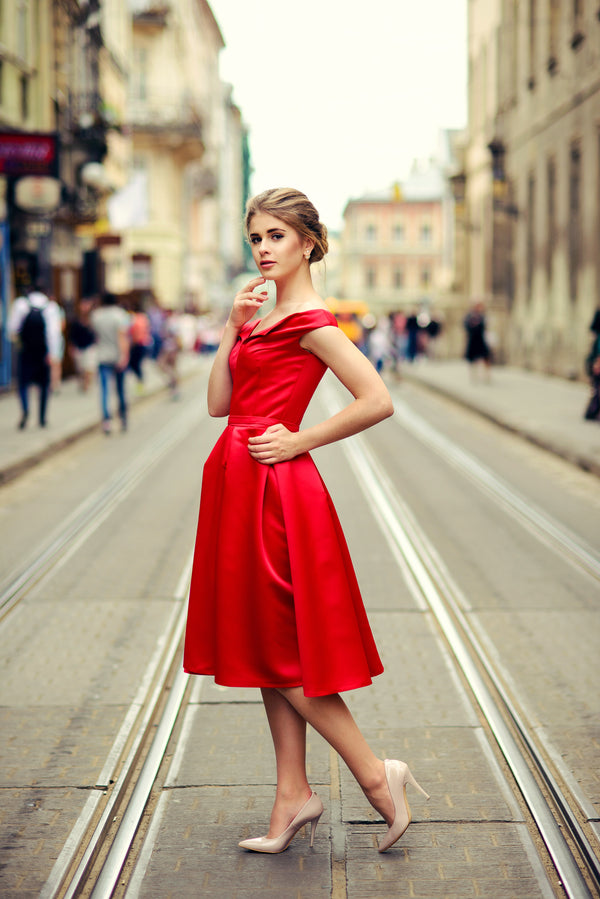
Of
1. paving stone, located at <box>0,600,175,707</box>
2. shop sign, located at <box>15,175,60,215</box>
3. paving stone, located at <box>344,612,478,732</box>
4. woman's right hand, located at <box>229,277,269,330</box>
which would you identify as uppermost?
shop sign, located at <box>15,175,60,215</box>

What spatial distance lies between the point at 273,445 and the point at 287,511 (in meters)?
0.18

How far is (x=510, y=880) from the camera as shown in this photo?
3359 mm

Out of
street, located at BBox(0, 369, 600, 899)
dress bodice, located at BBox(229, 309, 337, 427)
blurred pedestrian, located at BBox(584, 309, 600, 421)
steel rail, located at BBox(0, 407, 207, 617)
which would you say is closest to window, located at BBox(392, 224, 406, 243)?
blurred pedestrian, located at BBox(584, 309, 600, 421)

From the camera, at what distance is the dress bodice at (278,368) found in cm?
336

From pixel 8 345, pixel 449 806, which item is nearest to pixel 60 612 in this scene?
pixel 449 806

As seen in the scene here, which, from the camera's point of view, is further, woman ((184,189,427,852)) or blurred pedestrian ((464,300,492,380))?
blurred pedestrian ((464,300,492,380))

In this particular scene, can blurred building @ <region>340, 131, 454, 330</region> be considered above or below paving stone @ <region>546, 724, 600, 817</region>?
above

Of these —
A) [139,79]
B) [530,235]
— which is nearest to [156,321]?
[530,235]

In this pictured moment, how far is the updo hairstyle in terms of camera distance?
11.0 feet

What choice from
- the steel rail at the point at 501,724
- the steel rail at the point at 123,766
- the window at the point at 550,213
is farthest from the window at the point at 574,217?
the steel rail at the point at 123,766

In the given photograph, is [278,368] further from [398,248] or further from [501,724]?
[398,248]

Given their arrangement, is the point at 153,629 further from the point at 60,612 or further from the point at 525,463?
the point at 525,463

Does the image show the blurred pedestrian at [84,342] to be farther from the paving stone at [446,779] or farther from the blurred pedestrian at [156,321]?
the paving stone at [446,779]

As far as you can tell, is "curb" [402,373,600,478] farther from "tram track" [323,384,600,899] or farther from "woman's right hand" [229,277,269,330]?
"woman's right hand" [229,277,269,330]
